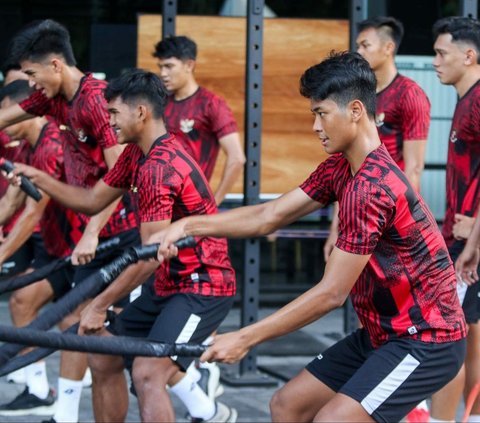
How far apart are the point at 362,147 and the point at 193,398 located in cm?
238

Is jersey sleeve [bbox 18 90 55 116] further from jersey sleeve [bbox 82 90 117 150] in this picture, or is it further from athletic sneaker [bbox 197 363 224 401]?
athletic sneaker [bbox 197 363 224 401]

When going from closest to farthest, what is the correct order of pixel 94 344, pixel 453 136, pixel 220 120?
pixel 94 344 < pixel 453 136 < pixel 220 120

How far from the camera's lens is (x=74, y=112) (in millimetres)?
7031

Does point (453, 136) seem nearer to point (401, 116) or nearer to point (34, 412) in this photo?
point (401, 116)

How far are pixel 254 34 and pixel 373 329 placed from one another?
3.70m

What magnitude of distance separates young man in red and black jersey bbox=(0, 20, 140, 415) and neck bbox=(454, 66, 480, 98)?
180 cm

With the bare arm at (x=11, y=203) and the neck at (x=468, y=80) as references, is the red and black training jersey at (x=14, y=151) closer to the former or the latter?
the bare arm at (x=11, y=203)

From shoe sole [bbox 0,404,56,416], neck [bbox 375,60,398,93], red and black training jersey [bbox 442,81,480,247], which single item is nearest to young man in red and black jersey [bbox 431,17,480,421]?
red and black training jersey [bbox 442,81,480,247]

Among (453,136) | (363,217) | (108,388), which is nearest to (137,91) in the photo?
(108,388)

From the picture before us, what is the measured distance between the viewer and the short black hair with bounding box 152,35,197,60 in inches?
331

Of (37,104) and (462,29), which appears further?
(37,104)

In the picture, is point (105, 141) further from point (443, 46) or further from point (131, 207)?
point (443, 46)

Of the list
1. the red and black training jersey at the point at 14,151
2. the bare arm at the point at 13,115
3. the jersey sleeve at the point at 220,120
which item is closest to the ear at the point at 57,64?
the bare arm at the point at 13,115

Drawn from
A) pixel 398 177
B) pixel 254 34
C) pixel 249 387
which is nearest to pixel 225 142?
pixel 254 34
